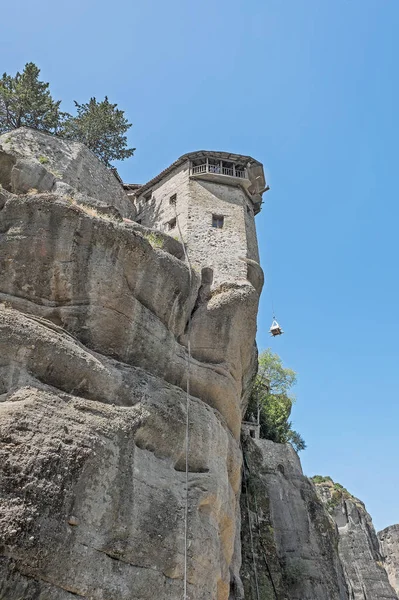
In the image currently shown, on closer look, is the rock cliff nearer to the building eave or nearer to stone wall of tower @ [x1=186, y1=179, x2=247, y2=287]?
stone wall of tower @ [x1=186, y1=179, x2=247, y2=287]

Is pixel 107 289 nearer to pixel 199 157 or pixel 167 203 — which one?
pixel 167 203

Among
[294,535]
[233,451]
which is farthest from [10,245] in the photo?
[294,535]

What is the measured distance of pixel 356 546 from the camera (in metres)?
32.7

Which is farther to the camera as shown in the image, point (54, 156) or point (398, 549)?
point (398, 549)

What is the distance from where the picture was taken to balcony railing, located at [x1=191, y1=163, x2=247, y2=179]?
825 inches

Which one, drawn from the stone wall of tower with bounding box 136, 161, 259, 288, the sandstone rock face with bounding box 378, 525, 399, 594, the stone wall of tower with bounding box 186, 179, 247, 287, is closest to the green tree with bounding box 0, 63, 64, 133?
the stone wall of tower with bounding box 136, 161, 259, 288

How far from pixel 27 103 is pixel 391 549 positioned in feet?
132

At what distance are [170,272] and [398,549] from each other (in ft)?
121

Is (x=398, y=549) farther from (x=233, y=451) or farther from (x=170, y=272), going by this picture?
(x=170, y=272)

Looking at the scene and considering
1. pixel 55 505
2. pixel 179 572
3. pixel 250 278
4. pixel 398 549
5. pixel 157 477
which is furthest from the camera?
pixel 398 549

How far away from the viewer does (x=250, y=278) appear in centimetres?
1683

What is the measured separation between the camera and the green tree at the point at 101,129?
2597cm

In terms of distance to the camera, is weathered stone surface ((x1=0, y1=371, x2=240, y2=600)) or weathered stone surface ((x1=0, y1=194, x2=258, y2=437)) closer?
weathered stone surface ((x1=0, y1=371, x2=240, y2=600))

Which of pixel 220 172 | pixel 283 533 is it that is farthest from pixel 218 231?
pixel 283 533
